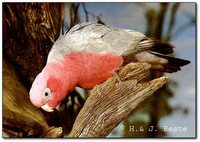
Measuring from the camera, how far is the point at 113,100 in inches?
88.7

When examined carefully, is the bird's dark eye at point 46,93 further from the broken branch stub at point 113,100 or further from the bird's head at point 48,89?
the broken branch stub at point 113,100

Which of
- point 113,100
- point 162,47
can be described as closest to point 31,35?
point 113,100

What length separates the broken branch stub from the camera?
225cm

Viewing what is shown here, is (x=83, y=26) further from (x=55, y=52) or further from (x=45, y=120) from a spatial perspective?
(x=45, y=120)

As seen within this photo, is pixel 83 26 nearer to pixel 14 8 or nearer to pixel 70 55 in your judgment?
pixel 70 55

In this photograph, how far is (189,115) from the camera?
2236mm

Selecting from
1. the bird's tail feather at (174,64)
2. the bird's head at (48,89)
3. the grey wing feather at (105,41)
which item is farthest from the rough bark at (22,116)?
the bird's tail feather at (174,64)

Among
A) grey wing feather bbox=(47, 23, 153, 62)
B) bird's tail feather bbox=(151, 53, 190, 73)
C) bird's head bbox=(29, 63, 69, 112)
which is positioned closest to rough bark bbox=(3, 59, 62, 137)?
bird's head bbox=(29, 63, 69, 112)

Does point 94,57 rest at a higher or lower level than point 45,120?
higher

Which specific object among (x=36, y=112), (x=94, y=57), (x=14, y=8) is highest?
(x=14, y=8)

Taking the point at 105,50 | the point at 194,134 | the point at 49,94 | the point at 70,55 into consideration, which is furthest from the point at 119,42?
the point at 194,134

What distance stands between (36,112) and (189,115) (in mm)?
677

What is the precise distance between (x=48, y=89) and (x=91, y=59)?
232 mm

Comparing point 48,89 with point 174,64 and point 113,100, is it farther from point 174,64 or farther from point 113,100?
point 174,64
